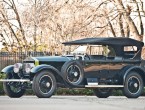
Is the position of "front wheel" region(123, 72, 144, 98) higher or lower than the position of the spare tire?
lower

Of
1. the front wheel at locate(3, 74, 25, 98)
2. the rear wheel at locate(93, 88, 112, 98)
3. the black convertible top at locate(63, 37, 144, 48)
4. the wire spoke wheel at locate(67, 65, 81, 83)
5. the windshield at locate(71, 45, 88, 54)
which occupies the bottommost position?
the rear wheel at locate(93, 88, 112, 98)

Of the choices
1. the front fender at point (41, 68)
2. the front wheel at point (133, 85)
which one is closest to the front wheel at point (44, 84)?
the front fender at point (41, 68)

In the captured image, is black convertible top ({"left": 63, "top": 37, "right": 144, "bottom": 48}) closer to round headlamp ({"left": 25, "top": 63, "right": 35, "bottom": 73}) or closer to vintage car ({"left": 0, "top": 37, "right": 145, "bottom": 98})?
vintage car ({"left": 0, "top": 37, "right": 145, "bottom": 98})

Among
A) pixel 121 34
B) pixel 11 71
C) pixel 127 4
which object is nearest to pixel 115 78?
pixel 11 71

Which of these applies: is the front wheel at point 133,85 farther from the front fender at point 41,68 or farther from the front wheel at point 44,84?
the front wheel at point 44,84

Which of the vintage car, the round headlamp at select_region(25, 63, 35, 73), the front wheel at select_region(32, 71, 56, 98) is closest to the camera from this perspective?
the front wheel at select_region(32, 71, 56, 98)

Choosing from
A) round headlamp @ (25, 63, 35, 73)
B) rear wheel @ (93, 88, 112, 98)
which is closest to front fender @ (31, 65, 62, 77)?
round headlamp @ (25, 63, 35, 73)

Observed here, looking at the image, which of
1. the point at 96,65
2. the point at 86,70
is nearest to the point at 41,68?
the point at 86,70

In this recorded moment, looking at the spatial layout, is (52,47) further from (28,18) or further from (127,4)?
(127,4)

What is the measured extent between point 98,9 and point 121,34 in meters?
4.56

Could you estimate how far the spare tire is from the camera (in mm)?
13766

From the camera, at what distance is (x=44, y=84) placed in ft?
44.9

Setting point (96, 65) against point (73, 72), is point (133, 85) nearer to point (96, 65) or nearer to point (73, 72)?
point (96, 65)

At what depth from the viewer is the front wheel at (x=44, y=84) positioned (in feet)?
44.3
